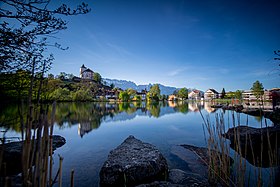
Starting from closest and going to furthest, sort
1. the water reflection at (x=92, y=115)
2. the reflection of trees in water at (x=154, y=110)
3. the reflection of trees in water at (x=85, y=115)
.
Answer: the reflection of trees in water at (x=85, y=115), the water reflection at (x=92, y=115), the reflection of trees in water at (x=154, y=110)

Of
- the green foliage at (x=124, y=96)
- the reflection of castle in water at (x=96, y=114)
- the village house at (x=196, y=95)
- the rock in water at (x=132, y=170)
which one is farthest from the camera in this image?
the village house at (x=196, y=95)

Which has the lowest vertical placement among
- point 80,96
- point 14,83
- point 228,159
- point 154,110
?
point 154,110

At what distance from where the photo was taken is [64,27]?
302 cm

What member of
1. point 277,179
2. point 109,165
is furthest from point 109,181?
point 277,179

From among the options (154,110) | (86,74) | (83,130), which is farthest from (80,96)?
(86,74)

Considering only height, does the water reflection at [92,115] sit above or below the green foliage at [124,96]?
below

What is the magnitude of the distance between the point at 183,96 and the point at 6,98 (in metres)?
117

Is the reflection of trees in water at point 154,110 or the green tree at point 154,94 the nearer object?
the reflection of trees in water at point 154,110

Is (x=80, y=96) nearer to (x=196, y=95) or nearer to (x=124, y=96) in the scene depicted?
(x=124, y=96)

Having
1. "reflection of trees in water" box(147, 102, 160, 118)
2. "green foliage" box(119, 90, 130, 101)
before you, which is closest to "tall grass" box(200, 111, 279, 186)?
"reflection of trees in water" box(147, 102, 160, 118)

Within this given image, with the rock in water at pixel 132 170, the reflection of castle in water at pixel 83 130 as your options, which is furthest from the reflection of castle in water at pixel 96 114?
the rock in water at pixel 132 170

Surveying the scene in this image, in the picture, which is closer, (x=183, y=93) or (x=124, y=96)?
(x=124, y=96)

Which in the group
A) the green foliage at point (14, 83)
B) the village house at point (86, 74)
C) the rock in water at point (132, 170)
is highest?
the village house at point (86, 74)

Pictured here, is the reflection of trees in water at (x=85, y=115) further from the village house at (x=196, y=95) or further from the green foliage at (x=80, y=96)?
the village house at (x=196, y=95)
